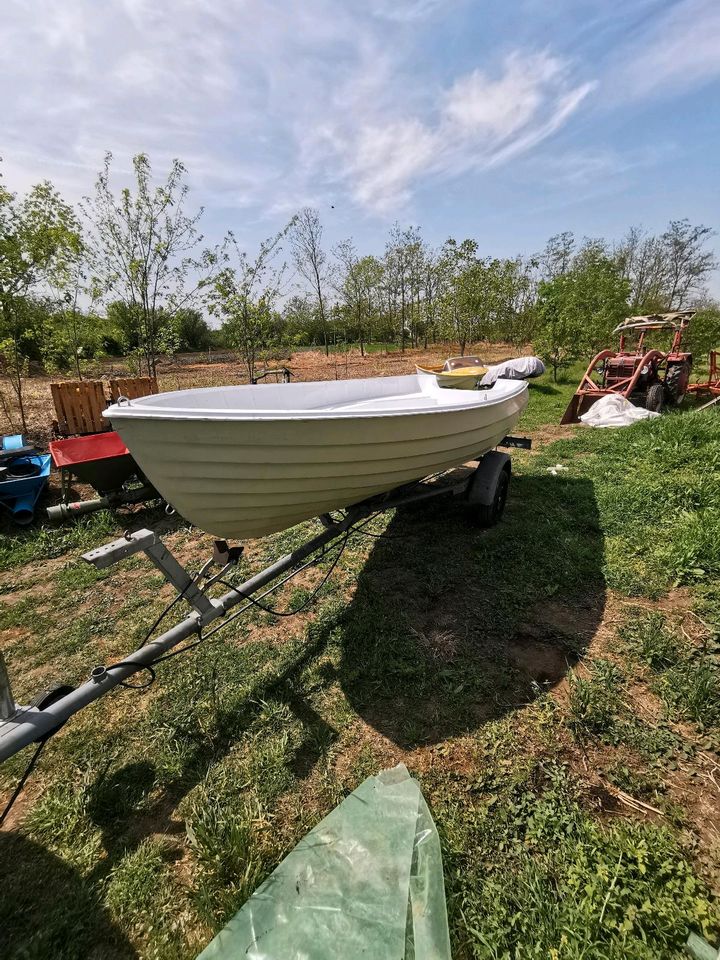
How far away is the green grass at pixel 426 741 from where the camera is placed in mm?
1463

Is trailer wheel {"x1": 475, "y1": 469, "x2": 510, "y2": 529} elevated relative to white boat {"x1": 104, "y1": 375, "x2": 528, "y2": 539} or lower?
lower

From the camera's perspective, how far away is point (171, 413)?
1.95 meters

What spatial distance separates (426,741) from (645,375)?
31.5ft

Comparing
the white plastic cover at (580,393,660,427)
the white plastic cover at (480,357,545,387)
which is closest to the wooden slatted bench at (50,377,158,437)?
the white plastic cover at (480,357,545,387)

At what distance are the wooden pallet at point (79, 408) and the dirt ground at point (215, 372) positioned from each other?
1.87 m

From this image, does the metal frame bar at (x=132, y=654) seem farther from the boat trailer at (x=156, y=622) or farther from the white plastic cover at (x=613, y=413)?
the white plastic cover at (x=613, y=413)

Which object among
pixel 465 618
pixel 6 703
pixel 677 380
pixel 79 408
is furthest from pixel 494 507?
pixel 677 380

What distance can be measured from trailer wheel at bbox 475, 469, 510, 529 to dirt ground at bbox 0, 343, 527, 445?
25.0 ft

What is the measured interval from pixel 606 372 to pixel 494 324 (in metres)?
8.74

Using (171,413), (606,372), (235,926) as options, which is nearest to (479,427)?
(171,413)

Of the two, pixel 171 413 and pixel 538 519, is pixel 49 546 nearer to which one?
pixel 171 413

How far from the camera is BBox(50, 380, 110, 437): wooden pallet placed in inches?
240

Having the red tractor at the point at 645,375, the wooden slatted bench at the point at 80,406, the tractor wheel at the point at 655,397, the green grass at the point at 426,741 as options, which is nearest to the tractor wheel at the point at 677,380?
the red tractor at the point at 645,375

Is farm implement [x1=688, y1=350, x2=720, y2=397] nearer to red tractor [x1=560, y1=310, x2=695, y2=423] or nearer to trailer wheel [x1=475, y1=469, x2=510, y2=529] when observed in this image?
red tractor [x1=560, y1=310, x2=695, y2=423]
